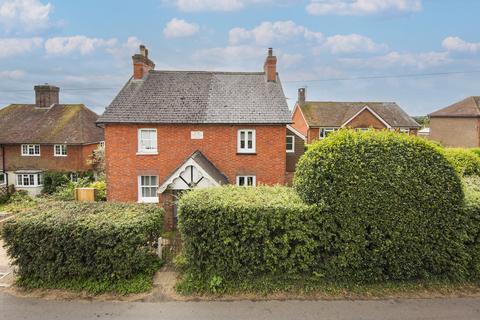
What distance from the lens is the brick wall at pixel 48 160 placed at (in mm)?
27734

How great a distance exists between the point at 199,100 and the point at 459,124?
38.0m

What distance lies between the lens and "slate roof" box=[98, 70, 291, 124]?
15695mm

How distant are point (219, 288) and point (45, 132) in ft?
92.4

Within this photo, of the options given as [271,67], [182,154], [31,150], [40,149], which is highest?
[271,67]

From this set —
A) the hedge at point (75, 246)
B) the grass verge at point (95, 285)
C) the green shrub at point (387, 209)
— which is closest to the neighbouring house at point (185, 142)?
the hedge at point (75, 246)

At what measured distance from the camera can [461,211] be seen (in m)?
7.81

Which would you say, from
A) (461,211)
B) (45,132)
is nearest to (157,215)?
(461,211)

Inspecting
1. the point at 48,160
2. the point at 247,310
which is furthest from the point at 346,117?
the point at 247,310

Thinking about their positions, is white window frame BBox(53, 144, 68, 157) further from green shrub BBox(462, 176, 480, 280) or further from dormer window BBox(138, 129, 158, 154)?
green shrub BBox(462, 176, 480, 280)

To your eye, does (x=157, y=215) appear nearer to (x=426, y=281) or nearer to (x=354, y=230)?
(x=354, y=230)

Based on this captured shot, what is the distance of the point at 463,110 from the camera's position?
38750 mm

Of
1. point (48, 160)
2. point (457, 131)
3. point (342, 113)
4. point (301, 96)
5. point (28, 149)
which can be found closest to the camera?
point (48, 160)

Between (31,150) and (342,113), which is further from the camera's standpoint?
(342,113)

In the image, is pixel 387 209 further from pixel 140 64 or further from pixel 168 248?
pixel 140 64
